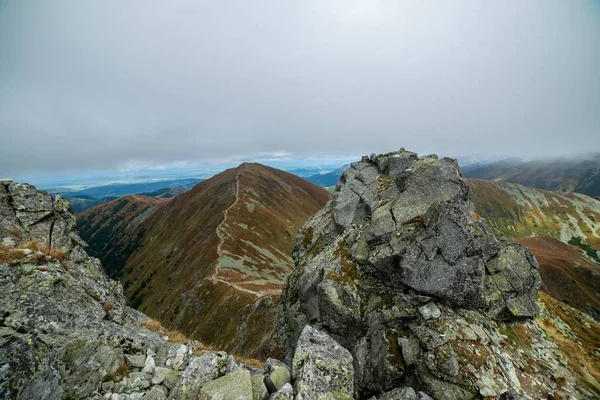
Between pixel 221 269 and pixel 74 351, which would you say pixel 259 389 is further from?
pixel 221 269

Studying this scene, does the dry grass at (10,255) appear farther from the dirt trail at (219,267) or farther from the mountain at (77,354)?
the dirt trail at (219,267)

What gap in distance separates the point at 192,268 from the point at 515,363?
114 meters

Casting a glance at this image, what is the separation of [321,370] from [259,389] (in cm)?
298

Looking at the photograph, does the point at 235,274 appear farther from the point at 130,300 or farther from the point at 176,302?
the point at 130,300

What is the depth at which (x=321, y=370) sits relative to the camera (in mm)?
11562

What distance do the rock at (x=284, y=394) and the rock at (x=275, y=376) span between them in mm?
794

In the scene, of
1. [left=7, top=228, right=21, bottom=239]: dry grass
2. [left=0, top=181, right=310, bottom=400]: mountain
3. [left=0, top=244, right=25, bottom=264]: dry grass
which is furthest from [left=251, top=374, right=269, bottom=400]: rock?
[left=7, top=228, right=21, bottom=239]: dry grass

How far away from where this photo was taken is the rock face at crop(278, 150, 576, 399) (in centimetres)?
1634

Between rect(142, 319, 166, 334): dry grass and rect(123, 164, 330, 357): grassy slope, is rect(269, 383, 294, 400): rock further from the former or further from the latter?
rect(123, 164, 330, 357): grassy slope

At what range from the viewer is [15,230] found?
16828 millimetres

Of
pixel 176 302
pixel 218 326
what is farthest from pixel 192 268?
pixel 218 326

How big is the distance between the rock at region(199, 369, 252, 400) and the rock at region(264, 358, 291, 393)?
4.08ft

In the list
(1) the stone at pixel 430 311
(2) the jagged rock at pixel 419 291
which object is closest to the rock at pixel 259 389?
(2) the jagged rock at pixel 419 291

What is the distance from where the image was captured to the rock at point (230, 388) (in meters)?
9.47
